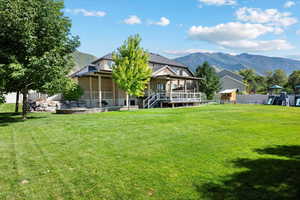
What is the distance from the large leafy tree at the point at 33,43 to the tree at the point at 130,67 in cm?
554

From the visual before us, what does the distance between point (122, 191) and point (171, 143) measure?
2829 mm

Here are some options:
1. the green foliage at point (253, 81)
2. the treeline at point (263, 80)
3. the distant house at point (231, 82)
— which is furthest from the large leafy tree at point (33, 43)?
the green foliage at point (253, 81)

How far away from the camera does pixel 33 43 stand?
9156 millimetres

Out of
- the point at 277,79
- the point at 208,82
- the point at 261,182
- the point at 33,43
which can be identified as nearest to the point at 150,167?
the point at 261,182

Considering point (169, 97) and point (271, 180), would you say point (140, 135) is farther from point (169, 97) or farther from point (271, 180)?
point (169, 97)

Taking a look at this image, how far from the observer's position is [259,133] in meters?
6.70

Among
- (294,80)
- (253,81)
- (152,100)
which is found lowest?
(152,100)

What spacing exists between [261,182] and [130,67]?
544 inches

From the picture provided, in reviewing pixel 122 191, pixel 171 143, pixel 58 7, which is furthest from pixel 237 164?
pixel 58 7

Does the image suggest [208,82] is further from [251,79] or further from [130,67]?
[251,79]

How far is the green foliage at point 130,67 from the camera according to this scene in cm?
1573

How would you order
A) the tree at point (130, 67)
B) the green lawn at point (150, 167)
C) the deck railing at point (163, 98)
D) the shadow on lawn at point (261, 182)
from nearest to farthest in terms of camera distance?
1. the shadow on lawn at point (261, 182)
2. the green lawn at point (150, 167)
3. the tree at point (130, 67)
4. the deck railing at point (163, 98)

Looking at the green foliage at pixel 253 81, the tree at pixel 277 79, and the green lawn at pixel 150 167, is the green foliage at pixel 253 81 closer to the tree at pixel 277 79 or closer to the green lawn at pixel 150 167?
the tree at pixel 277 79

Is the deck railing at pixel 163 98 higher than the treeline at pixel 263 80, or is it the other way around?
the treeline at pixel 263 80
